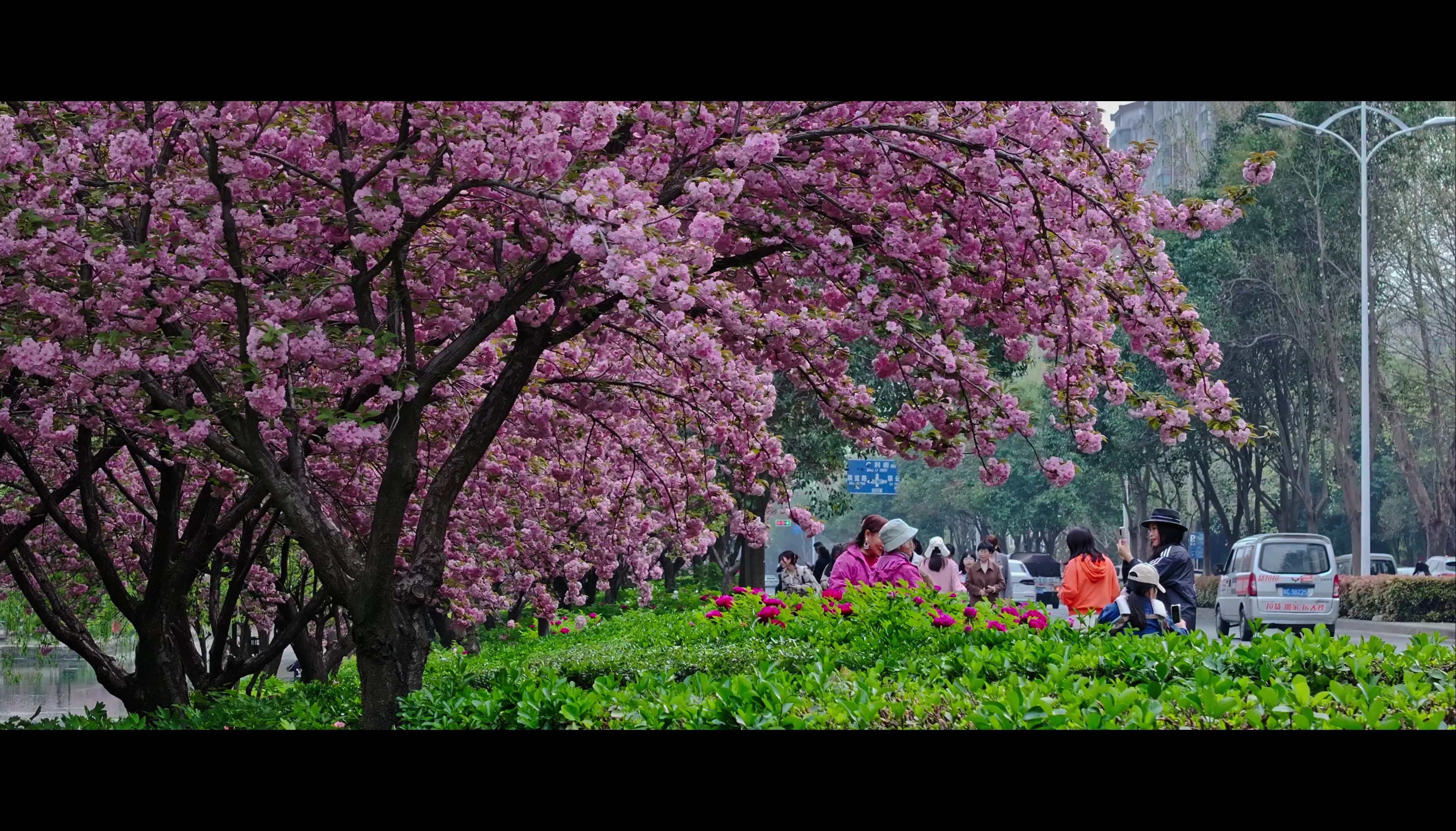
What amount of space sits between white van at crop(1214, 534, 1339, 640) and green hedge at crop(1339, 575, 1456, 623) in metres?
4.80

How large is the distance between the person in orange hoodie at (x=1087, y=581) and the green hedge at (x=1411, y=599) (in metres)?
18.3

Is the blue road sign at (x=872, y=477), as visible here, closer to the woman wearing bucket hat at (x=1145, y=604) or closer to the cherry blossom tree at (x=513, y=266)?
the woman wearing bucket hat at (x=1145, y=604)

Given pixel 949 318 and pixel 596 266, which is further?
pixel 949 318

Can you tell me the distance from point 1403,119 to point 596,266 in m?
28.5

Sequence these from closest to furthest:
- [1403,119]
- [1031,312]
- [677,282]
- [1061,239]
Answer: [677,282]
[1061,239]
[1031,312]
[1403,119]

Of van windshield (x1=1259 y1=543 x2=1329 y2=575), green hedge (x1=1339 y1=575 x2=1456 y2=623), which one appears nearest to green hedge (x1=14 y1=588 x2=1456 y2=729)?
van windshield (x1=1259 y1=543 x2=1329 y2=575)

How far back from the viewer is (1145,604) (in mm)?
9172

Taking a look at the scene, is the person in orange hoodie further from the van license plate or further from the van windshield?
the van windshield

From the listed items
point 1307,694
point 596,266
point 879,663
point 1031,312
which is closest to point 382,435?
point 596,266

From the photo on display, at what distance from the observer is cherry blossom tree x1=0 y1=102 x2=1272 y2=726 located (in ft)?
22.5

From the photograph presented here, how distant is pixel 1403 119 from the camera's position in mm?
30719
